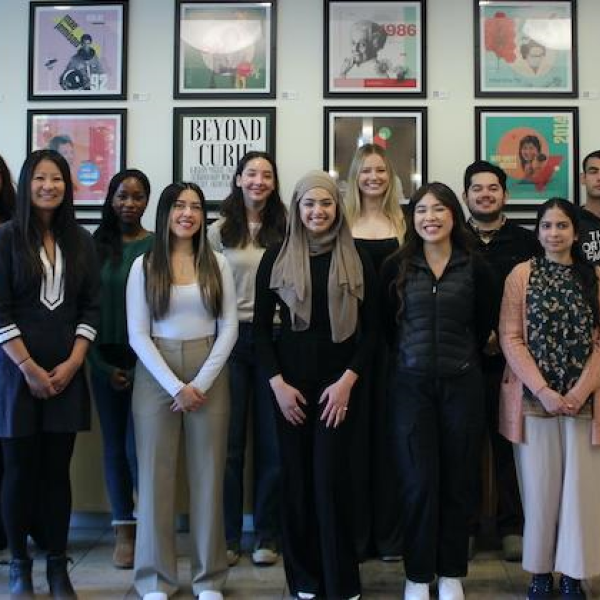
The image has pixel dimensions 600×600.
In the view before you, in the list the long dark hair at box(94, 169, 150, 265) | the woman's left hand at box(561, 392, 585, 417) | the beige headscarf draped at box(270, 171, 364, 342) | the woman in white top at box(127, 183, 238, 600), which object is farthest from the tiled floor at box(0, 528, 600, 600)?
the long dark hair at box(94, 169, 150, 265)

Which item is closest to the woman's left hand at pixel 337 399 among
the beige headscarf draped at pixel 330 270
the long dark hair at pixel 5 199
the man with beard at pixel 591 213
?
the beige headscarf draped at pixel 330 270

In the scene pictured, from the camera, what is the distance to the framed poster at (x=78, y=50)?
11.5 feet

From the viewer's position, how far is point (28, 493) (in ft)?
7.34

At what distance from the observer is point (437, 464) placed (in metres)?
2.21

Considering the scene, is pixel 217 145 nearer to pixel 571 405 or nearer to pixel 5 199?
pixel 5 199

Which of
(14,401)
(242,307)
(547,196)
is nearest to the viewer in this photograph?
(14,401)

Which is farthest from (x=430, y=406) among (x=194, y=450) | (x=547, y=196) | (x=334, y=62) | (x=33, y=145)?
(x=33, y=145)

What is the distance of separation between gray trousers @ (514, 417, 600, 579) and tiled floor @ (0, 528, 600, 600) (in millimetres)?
261

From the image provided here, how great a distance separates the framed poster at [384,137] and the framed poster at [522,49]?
39 cm

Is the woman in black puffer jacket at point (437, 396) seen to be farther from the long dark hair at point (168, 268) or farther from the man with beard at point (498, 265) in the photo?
the long dark hair at point (168, 268)

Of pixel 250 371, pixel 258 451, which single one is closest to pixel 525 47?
pixel 250 371

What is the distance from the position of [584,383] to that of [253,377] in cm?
124

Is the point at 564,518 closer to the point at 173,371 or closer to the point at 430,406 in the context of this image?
the point at 430,406

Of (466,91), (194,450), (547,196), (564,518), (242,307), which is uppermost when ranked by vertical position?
(466,91)
